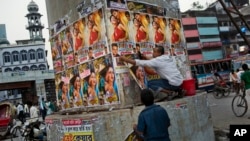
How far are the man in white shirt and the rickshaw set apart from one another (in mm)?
12604

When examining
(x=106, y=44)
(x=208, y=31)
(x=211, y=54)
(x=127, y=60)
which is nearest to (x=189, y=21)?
(x=208, y=31)

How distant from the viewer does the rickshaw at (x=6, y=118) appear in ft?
54.7

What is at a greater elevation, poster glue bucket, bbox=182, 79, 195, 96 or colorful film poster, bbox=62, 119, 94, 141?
poster glue bucket, bbox=182, 79, 195, 96

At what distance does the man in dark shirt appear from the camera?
161 inches

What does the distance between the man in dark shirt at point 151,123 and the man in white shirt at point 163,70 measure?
1.61m

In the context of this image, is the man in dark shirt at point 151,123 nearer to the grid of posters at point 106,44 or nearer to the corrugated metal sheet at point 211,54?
the grid of posters at point 106,44

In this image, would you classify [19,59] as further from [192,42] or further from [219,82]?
[219,82]

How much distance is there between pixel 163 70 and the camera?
603 centimetres

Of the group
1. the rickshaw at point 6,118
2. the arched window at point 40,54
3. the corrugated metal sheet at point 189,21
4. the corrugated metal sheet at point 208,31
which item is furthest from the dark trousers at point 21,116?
the arched window at point 40,54

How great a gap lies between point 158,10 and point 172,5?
0.68m

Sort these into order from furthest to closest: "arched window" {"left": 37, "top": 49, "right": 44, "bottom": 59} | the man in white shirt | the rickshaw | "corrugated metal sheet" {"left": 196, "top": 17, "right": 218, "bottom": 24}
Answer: "arched window" {"left": 37, "top": 49, "right": 44, "bottom": 59} → "corrugated metal sheet" {"left": 196, "top": 17, "right": 218, "bottom": 24} → the rickshaw → the man in white shirt

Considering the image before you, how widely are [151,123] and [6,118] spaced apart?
1552cm

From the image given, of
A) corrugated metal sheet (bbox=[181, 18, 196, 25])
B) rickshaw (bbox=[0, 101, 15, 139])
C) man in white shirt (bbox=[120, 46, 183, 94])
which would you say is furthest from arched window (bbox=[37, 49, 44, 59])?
man in white shirt (bbox=[120, 46, 183, 94])

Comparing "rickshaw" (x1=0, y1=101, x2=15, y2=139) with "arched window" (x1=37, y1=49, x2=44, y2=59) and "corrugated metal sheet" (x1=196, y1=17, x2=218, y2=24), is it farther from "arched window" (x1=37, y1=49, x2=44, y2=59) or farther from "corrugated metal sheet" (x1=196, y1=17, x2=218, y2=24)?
"arched window" (x1=37, y1=49, x2=44, y2=59)
